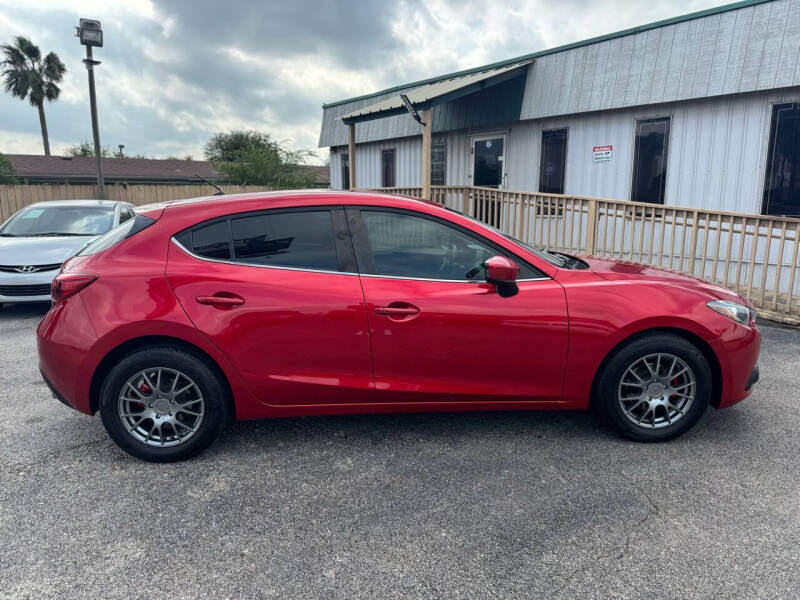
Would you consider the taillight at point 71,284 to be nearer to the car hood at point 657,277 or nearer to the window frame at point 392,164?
the car hood at point 657,277

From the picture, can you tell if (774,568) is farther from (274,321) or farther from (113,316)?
(113,316)

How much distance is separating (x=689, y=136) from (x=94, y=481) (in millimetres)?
8893

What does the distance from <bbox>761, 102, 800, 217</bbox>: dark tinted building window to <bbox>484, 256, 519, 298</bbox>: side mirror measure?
21.3ft

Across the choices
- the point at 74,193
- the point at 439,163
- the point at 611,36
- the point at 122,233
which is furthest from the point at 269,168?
the point at 122,233

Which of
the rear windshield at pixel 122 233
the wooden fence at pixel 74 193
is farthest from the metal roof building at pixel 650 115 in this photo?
the wooden fence at pixel 74 193

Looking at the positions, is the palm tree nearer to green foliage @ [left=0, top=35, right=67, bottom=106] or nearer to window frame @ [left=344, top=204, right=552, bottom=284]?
green foliage @ [left=0, top=35, right=67, bottom=106]

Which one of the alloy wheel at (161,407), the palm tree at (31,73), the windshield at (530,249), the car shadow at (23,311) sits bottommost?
the car shadow at (23,311)

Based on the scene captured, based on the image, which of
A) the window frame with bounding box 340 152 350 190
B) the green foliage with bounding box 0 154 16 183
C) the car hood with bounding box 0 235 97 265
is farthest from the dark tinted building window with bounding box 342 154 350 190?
the green foliage with bounding box 0 154 16 183

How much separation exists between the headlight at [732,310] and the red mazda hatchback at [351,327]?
14 mm

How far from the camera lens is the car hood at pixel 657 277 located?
349cm

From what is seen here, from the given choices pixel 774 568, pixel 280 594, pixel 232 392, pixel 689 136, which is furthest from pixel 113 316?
pixel 689 136

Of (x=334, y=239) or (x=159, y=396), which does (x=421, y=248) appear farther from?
(x=159, y=396)

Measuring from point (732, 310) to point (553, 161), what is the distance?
754 cm

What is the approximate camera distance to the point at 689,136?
8500 millimetres
